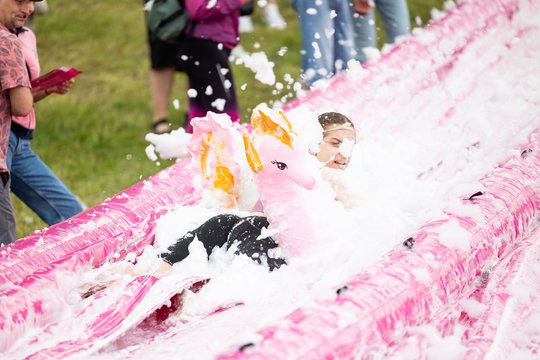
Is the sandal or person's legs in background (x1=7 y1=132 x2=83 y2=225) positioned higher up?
person's legs in background (x1=7 y1=132 x2=83 y2=225)

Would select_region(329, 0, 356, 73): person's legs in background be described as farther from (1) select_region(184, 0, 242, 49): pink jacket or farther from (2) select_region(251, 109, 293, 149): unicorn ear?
(2) select_region(251, 109, 293, 149): unicorn ear

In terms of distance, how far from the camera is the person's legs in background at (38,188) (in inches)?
128

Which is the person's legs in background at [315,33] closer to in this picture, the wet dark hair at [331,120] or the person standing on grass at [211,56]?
the person standing on grass at [211,56]

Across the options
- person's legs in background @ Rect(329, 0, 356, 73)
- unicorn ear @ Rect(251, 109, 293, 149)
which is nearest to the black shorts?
person's legs in background @ Rect(329, 0, 356, 73)

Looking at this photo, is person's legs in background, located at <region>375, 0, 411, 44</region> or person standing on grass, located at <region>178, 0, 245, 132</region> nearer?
person standing on grass, located at <region>178, 0, 245, 132</region>

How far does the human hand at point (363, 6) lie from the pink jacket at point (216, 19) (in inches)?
30.4

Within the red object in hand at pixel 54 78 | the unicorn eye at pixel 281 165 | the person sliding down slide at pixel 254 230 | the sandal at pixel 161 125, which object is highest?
the red object in hand at pixel 54 78

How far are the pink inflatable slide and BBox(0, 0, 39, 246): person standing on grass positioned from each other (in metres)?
0.14

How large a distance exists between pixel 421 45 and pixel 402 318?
7.86ft

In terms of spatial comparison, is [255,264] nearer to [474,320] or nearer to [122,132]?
[474,320]

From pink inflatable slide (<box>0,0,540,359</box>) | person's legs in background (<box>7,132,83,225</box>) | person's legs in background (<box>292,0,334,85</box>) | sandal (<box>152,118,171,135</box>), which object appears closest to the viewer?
pink inflatable slide (<box>0,0,540,359</box>)

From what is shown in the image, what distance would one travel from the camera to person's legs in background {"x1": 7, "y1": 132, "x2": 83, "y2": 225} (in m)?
3.26

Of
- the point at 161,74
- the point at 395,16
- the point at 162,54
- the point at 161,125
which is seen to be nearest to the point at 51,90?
the point at 162,54

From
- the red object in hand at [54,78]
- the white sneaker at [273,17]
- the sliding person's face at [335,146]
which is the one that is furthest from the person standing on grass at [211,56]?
the white sneaker at [273,17]
